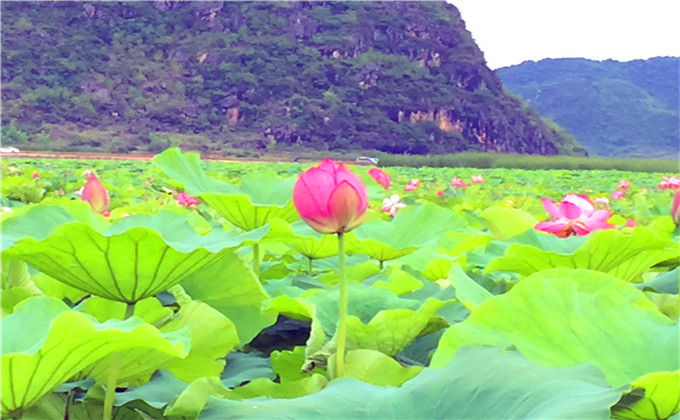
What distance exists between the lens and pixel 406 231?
1.00 metres

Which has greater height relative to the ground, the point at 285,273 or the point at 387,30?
the point at 387,30

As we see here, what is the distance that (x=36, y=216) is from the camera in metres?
0.67

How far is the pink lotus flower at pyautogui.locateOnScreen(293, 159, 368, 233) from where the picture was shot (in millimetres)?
593

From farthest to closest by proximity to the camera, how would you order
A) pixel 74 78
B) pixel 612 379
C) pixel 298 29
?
pixel 298 29 → pixel 74 78 → pixel 612 379

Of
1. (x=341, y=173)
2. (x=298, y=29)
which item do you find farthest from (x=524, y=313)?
(x=298, y=29)

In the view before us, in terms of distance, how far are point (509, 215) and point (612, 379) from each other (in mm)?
569

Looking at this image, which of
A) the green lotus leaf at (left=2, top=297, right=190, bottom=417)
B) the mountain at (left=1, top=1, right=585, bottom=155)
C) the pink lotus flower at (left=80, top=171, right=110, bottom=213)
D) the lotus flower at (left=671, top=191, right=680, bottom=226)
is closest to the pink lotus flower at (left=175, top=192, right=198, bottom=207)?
the pink lotus flower at (left=80, top=171, right=110, bottom=213)

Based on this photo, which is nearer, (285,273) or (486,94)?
(285,273)

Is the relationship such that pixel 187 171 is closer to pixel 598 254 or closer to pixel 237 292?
pixel 237 292

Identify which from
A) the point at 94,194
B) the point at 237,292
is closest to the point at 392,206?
the point at 94,194

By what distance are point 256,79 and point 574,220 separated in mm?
45181

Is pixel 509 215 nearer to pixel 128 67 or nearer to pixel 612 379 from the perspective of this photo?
pixel 612 379

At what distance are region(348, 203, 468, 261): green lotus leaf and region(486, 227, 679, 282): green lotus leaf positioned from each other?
179mm

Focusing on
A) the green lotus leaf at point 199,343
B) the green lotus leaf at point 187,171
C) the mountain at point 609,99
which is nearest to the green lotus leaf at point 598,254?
the green lotus leaf at point 199,343
